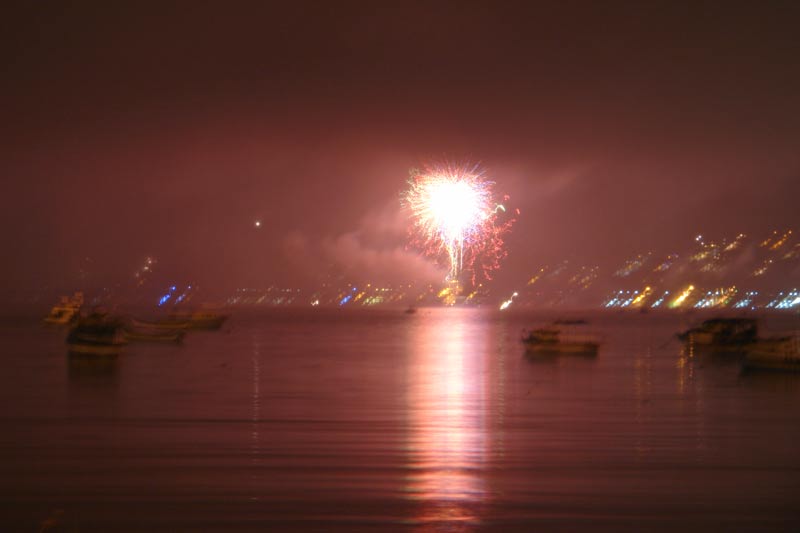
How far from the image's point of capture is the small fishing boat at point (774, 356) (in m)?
30.1

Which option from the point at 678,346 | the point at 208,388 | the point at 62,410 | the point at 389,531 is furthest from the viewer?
the point at 678,346

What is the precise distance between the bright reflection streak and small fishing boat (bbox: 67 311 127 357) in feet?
40.7

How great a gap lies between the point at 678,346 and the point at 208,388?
115ft

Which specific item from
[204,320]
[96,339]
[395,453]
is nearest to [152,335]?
[96,339]

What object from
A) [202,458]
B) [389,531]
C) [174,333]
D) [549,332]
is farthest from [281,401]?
[174,333]

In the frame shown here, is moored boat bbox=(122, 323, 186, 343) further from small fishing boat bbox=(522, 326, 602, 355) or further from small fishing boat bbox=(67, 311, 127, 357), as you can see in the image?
small fishing boat bbox=(522, 326, 602, 355)

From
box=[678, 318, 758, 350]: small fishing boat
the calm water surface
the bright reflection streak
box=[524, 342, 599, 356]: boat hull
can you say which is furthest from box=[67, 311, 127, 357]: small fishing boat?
box=[678, 318, 758, 350]: small fishing boat

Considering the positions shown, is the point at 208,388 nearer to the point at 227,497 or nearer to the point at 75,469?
the point at 75,469

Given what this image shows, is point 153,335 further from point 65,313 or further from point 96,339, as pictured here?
point 65,313

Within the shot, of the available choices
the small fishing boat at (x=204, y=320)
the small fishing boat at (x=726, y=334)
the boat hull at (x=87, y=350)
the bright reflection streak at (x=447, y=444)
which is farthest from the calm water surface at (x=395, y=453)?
the small fishing boat at (x=204, y=320)

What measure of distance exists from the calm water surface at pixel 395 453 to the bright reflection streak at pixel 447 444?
2.1 inches

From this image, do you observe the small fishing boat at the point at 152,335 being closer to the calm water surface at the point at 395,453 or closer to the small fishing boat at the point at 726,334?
the calm water surface at the point at 395,453

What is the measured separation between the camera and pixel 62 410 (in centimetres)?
1962

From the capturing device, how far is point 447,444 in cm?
1520
